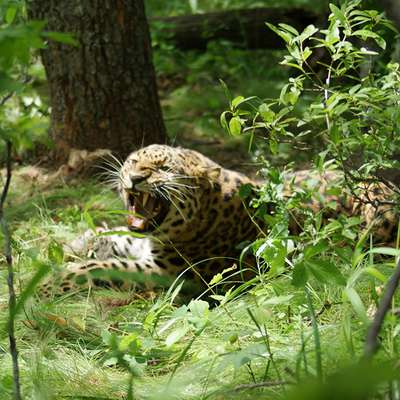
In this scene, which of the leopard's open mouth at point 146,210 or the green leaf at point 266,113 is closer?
the green leaf at point 266,113

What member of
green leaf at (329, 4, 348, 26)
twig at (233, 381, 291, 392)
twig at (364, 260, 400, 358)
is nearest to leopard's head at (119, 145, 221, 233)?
green leaf at (329, 4, 348, 26)

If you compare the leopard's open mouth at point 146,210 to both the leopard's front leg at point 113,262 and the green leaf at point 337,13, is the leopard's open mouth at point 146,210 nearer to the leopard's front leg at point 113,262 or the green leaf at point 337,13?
the leopard's front leg at point 113,262

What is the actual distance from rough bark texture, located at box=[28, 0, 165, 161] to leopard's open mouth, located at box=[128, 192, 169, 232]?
184 centimetres

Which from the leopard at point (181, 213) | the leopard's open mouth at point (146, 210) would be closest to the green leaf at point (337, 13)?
the leopard at point (181, 213)

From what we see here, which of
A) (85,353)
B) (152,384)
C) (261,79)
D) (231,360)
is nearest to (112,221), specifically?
(85,353)

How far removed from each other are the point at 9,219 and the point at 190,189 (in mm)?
1883

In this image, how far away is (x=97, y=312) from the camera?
434 centimetres

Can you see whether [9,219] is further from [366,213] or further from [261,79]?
[261,79]

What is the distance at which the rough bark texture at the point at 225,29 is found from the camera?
10.8 m

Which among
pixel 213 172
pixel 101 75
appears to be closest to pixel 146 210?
pixel 213 172

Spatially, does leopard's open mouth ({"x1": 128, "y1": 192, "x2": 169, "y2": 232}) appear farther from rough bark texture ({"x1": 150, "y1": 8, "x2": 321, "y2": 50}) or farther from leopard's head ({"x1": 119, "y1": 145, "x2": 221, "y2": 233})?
rough bark texture ({"x1": 150, "y1": 8, "x2": 321, "y2": 50})

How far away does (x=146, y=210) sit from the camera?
5.18m

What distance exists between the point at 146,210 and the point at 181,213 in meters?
0.23

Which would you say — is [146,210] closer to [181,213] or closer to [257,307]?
[181,213]
